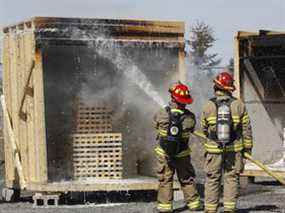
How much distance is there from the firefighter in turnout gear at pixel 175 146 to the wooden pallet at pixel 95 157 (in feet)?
7.65

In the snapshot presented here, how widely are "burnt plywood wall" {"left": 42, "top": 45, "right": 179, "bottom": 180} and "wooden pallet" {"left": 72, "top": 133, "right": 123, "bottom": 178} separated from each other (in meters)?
0.16

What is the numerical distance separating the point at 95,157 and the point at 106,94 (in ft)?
3.46

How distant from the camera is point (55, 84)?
1138 cm

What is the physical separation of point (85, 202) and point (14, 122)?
5.69 ft

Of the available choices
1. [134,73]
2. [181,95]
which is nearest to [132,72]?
[134,73]

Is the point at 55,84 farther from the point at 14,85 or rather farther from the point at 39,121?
the point at 39,121

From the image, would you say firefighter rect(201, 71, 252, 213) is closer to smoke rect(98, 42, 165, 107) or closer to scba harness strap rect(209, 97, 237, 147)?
scba harness strap rect(209, 97, 237, 147)

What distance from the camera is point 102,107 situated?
39.2 ft

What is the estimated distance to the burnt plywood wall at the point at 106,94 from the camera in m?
11.3

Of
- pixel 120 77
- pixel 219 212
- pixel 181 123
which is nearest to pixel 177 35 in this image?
pixel 120 77

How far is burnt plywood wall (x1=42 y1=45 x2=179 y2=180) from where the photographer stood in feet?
37.0

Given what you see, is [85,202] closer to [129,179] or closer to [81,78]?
[129,179]

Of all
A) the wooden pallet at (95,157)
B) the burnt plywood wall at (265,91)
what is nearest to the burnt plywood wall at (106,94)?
the wooden pallet at (95,157)

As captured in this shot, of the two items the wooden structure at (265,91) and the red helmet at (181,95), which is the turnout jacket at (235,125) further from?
the wooden structure at (265,91)
